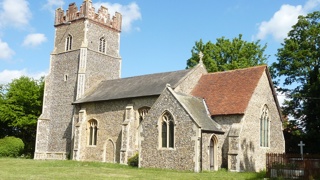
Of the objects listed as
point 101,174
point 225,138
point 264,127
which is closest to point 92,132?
point 225,138

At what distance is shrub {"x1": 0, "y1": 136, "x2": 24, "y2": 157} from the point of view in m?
39.2

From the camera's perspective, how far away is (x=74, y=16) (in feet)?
135

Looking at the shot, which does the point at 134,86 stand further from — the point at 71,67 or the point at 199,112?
the point at 71,67

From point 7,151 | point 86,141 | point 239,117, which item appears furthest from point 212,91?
point 7,151

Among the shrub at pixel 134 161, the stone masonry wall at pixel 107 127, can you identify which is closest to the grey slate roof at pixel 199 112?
the stone masonry wall at pixel 107 127

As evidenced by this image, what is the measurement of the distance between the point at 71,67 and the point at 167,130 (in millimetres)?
18591

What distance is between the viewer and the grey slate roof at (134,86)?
30.8 meters

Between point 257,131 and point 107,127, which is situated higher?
point 107,127

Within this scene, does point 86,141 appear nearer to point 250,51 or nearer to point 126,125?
point 126,125

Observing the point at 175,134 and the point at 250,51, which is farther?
the point at 250,51

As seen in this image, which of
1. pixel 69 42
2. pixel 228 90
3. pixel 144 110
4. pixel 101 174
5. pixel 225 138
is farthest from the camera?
pixel 69 42

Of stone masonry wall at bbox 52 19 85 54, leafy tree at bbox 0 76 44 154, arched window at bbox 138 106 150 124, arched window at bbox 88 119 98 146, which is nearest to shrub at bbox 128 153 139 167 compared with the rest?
arched window at bbox 138 106 150 124

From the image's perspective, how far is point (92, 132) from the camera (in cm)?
3472

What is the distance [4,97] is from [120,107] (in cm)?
2478
